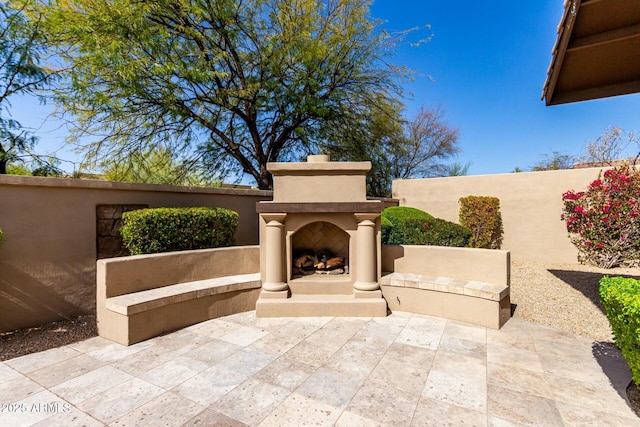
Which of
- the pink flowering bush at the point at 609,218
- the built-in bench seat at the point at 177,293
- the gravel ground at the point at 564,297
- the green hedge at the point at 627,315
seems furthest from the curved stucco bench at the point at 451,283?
the pink flowering bush at the point at 609,218

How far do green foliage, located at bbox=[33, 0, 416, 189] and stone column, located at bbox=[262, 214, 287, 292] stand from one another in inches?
181

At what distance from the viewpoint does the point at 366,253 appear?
4.61 meters

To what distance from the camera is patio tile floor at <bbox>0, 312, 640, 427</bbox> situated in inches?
91.8

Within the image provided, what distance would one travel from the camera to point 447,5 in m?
8.71

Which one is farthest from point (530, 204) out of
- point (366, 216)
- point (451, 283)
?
point (366, 216)

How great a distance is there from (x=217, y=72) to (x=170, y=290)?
5794 millimetres

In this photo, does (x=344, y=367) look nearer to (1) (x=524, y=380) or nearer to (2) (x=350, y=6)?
(1) (x=524, y=380)

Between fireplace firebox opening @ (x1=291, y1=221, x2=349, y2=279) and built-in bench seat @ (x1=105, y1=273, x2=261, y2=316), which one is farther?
fireplace firebox opening @ (x1=291, y1=221, x2=349, y2=279)

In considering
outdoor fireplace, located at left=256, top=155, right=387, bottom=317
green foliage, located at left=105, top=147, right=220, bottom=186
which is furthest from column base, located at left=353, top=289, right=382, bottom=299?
green foliage, located at left=105, top=147, right=220, bottom=186

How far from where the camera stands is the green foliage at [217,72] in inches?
243

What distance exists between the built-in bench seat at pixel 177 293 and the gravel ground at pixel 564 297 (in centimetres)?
449

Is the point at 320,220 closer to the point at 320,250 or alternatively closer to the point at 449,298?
the point at 320,250

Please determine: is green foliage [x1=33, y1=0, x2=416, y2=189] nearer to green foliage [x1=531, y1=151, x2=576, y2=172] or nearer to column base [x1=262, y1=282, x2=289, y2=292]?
column base [x1=262, y1=282, x2=289, y2=292]

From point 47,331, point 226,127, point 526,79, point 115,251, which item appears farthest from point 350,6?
point 47,331
